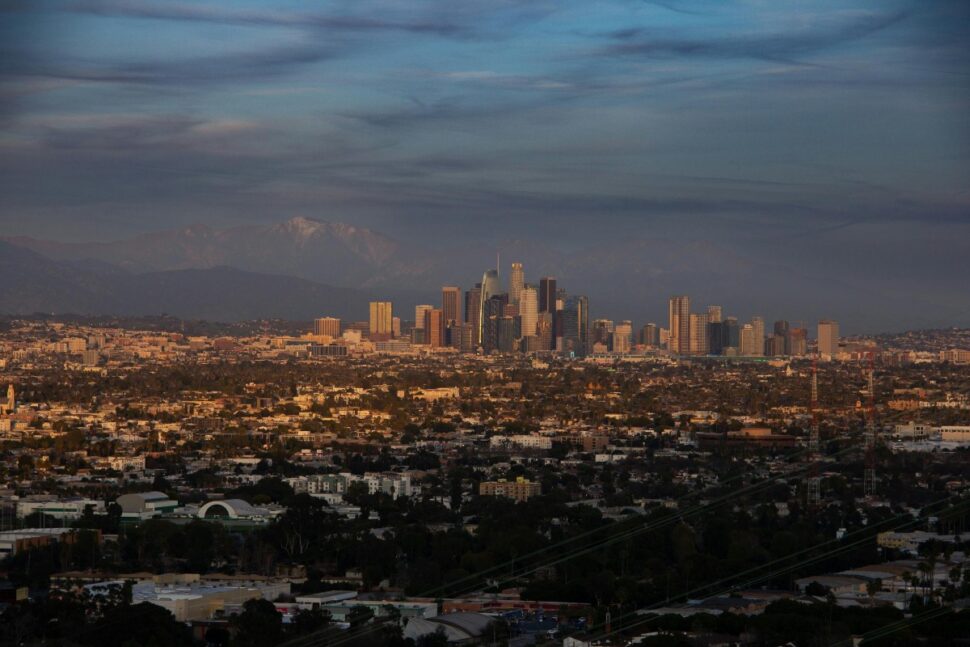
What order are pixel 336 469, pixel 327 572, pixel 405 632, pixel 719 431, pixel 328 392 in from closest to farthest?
pixel 405 632, pixel 327 572, pixel 336 469, pixel 719 431, pixel 328 392

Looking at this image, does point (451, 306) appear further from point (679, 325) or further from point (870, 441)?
point (870, 441)

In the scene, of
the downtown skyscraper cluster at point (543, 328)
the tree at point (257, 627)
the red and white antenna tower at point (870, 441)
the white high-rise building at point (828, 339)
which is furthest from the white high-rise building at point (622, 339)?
the tree at point (257, 627)

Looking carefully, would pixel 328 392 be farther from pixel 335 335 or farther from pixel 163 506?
pixel 335 335

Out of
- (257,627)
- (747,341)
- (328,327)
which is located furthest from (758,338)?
(257,627)

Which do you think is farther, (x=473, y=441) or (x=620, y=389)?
(x=620, y=389)

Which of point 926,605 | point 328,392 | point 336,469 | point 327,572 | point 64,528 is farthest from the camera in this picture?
point 328,392

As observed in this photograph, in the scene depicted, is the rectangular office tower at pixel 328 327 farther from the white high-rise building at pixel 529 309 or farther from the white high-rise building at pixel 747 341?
the white high-rise building at pixel 747 341

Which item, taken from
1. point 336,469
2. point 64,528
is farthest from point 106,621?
point 336,469
